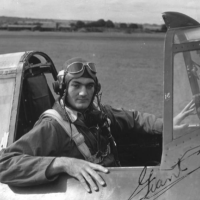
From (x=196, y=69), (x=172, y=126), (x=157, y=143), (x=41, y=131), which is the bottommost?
(x=157, y=143)

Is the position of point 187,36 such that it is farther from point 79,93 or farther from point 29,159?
point 29,159

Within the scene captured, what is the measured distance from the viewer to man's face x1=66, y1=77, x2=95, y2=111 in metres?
3.38

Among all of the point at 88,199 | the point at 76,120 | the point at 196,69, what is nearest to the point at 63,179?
the point at 88,199

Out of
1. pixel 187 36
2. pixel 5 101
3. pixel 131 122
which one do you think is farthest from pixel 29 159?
pixel 131 122

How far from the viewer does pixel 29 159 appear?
114 inches

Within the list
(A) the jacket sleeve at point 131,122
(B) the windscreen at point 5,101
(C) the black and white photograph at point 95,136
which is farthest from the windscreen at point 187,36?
(B) the windscreen at point 5,101

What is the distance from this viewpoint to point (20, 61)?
13.2ft

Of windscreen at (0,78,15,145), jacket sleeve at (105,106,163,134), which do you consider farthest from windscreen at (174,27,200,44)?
A: windscreen at (0,78,15,145)

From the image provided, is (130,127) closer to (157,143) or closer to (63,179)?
(157,143)

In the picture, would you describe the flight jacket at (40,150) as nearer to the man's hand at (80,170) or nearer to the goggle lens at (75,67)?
the man's hand at (80,170)

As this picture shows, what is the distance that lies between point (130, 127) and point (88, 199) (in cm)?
140
